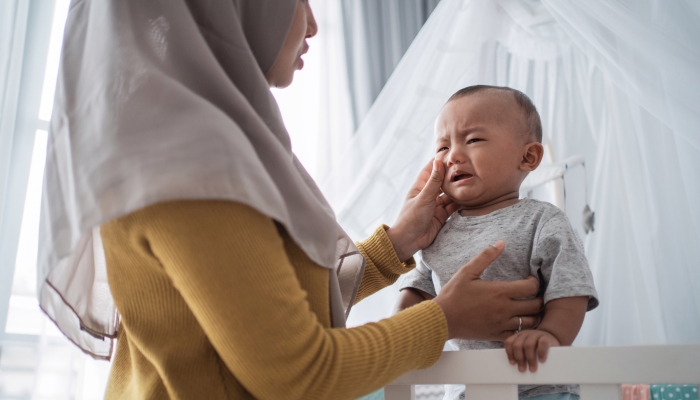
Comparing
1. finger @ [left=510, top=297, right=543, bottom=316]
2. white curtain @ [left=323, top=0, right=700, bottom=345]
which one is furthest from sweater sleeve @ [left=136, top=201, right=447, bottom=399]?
white curtain @ [left=323, top=0, right=700, bottom=345]

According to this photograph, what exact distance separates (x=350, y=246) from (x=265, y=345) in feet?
1.14

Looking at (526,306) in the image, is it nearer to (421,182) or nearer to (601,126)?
(421,182)

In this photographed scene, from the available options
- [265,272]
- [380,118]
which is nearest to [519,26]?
[380,118]

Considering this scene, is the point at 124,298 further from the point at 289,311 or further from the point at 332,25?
the point at 332,25

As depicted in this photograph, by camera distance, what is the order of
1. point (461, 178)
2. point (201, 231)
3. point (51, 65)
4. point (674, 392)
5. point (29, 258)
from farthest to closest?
point (51, 65), point (29, 258), point (674, 392), point (461, 178), point (201, 231)

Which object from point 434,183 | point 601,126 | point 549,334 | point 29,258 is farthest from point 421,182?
point 29,258

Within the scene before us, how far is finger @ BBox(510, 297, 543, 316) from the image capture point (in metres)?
0.82

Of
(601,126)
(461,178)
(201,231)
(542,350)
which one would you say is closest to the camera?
(201,231)

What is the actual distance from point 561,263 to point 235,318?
1.84ft

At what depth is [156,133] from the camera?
22.7 inches

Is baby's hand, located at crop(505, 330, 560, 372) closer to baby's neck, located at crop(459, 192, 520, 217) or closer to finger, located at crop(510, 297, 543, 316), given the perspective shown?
finger, located at crop(510, 297, 543, 316)

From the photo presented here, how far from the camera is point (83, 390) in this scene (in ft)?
6.66

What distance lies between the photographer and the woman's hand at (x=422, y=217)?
107 cm

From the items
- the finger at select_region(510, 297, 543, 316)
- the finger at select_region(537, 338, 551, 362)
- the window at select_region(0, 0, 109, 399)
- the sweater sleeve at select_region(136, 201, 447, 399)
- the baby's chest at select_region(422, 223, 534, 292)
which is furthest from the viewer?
the window at select_region(0, 0, 109, 399)
